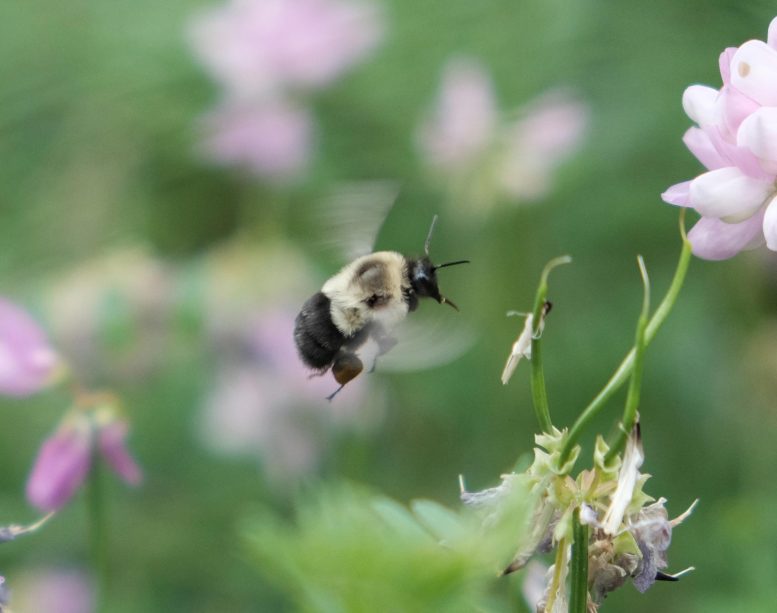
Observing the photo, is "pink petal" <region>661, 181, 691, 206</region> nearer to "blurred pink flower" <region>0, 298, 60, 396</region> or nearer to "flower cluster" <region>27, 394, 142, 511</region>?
"flower cluster" <region>27, 394, 142, 511</region>

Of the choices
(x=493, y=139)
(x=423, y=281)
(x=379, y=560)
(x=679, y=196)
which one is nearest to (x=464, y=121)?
(x=493, y=139)

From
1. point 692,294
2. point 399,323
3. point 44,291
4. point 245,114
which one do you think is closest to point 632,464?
point 399,323

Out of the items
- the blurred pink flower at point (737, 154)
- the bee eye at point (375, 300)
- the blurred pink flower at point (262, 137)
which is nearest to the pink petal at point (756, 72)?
the blurred pink flower at point (737, 154)

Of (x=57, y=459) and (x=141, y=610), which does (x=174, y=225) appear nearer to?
(x=141, y=610)

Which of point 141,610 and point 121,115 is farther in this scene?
point 121,115

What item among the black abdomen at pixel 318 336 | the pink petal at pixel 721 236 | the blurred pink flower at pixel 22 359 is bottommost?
the black abdomen at pixel 318 336

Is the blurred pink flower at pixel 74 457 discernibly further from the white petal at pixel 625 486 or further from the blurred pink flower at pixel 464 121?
the blurred pink flower at pixel 464 121
